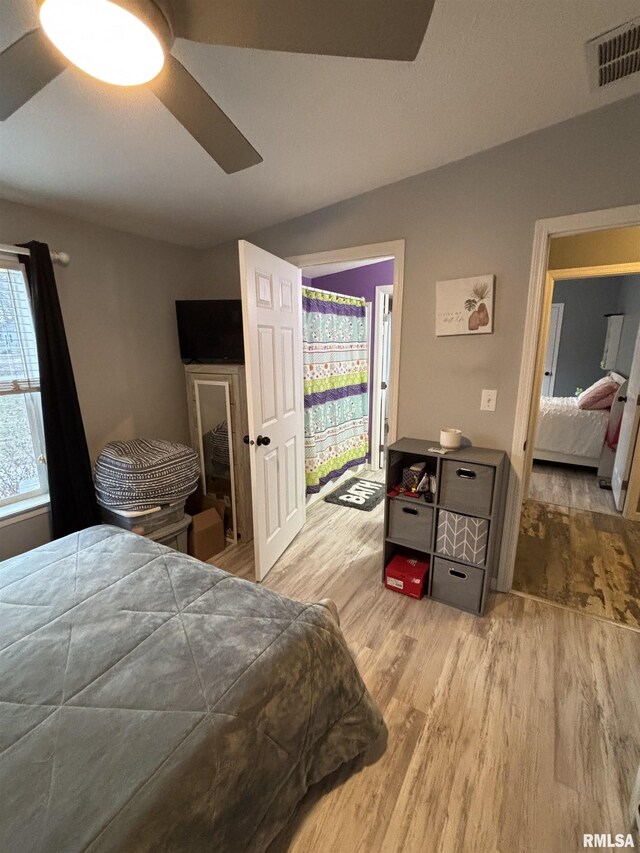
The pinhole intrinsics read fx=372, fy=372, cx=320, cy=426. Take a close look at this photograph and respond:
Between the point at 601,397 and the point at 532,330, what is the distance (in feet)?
9.55

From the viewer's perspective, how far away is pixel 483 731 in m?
1.46

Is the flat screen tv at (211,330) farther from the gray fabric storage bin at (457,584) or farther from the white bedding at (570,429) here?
the white bedding at (570,429)

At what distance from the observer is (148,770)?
79 centimetres

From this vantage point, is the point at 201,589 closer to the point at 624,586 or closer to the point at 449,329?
the point at 449,329

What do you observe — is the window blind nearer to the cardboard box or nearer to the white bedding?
the cardboard box

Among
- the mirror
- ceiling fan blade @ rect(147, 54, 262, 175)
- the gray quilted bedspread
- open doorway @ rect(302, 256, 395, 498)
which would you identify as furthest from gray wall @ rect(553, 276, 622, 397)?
the gray quilted bedspread

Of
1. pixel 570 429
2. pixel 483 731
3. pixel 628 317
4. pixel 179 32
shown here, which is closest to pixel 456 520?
pixel 483 731

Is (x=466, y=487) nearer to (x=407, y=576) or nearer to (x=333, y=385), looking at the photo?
(x=407, y=576)

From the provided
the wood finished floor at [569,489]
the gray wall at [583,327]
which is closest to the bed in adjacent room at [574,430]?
the wood finished floor at [569,489]

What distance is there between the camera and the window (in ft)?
6.64

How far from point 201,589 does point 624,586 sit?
251cm

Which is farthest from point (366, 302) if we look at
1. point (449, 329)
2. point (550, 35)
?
point (550, 35)

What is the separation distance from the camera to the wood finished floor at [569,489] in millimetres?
3406

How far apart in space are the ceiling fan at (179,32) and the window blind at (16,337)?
52.4 inches
